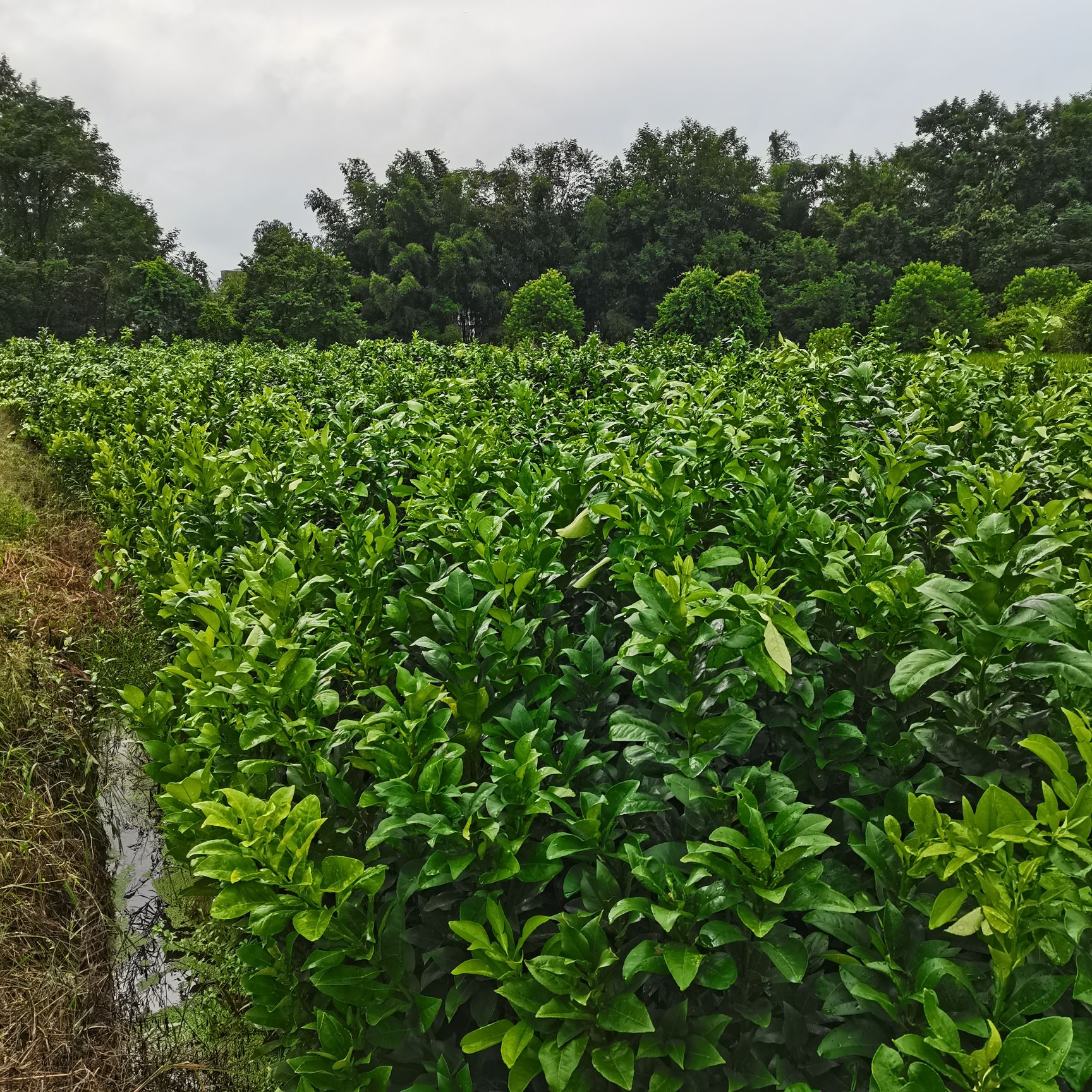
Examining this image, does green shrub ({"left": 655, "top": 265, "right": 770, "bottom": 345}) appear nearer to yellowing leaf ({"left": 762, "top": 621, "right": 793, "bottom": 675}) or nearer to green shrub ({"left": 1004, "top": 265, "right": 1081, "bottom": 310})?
green shrub ({"left": 1004, "top": 265, "right": 1081, "bottom": 310})

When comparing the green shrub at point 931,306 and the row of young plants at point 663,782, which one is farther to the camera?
the green shrub at point 931,306

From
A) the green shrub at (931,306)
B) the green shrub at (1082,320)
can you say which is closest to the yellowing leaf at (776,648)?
the green shrub at (1082,320)

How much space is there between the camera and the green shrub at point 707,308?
87.8 ft

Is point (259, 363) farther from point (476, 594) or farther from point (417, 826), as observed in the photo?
point (417, 826)

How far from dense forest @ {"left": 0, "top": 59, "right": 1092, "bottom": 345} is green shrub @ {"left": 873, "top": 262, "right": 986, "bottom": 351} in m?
8.12

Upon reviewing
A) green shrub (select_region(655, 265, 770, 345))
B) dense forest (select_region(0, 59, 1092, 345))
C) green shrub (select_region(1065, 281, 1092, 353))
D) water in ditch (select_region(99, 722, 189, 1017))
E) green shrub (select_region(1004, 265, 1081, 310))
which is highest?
dense forest (select_region(0, 59, 1092, 345))

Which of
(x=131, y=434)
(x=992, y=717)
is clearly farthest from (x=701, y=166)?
(x=992, y=717)

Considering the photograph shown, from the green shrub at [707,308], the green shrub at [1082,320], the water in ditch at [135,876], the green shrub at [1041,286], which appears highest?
the green shrub at [707,308]

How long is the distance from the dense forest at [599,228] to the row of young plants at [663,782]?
30.6m

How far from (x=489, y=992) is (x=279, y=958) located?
404 mm

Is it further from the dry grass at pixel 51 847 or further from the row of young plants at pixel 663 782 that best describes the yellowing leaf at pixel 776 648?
the dry grass at pixel 51 847

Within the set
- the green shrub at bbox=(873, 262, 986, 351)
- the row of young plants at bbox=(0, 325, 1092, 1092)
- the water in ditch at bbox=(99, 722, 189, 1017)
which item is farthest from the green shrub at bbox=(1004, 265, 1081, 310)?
the water in ditch at bbox=(99, 722, 189, 1017)

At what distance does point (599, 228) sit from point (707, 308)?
14232 millimetres

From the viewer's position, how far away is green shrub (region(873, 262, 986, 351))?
75.6 feet
